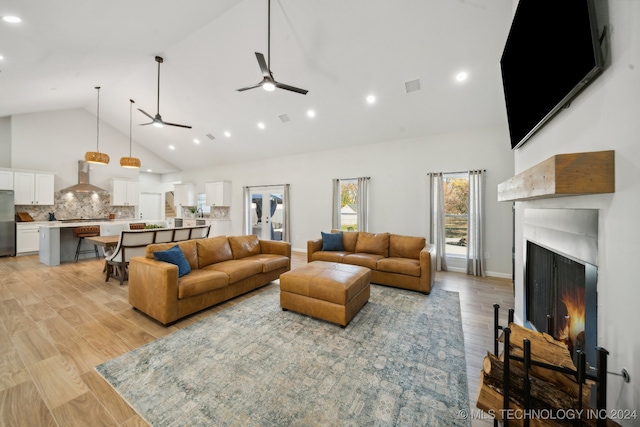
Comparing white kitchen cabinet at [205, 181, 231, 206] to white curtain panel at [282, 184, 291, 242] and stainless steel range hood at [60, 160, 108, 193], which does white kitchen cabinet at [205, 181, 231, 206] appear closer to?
white curtain panel at [282, 184, 291, 242]

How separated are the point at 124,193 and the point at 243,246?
7054 millimetres

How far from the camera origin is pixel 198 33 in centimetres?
390

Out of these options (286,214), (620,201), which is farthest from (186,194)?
(620,201)

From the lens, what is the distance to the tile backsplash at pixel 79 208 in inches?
265

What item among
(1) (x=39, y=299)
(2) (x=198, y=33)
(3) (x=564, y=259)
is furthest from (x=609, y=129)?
(1) (x=39, y=299)

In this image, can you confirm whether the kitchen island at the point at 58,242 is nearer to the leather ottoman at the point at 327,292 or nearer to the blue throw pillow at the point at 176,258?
the blue throw pillow at the point at 176,258

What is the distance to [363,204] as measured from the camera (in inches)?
235

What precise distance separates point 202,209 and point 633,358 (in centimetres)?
1068

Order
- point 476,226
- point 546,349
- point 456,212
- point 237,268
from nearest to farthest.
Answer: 1. point 546,349
2. point 237,268
3. point 476,226
4. point 456,212

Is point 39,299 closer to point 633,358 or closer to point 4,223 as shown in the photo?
point 4,223

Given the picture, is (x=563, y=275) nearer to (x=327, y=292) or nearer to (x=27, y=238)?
(x=327, y=292)

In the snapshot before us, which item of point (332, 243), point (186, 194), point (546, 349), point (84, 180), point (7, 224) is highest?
point (84, 180)

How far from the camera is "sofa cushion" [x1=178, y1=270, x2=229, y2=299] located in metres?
2.69

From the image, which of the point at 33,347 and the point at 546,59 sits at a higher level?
the point at 546,59
